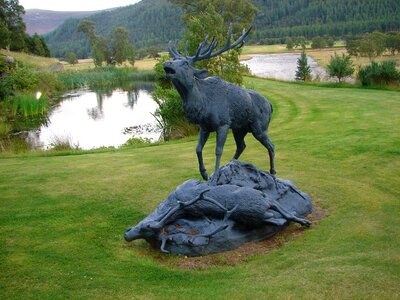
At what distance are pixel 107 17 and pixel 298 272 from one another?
19969 cm

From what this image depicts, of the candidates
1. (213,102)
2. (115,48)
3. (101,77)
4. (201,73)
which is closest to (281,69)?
(101,77)

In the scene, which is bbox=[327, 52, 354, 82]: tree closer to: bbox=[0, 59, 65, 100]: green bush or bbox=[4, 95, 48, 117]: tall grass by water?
bbox=[4, 95, 48, 117]: tall grass by water

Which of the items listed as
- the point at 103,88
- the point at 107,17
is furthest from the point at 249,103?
the point at 107,17

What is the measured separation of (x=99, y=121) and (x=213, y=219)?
20.7 metres

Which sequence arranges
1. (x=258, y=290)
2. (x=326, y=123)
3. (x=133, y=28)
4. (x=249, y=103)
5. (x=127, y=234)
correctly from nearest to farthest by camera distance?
1. (x=258, y=290)
2. (x=127, y=234)
3. (x=249, y=103)
4. (x=326, y=123)
5. (x=133, y=28)

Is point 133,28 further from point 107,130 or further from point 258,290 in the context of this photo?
point 258,290

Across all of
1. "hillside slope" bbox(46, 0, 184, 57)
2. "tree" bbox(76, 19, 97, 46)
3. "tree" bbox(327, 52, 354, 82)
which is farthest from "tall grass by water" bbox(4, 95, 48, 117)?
"hillside slope" bbox(46, 0, 184, 57)

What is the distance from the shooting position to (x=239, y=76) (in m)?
19.5

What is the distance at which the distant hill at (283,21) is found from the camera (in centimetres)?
10275

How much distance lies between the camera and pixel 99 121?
25953 millimetres

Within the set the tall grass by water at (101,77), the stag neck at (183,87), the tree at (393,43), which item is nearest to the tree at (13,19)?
the tall grass by water at (101,77)

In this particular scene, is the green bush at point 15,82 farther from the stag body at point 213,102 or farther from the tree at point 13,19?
Answer: the stag body at point 213,102

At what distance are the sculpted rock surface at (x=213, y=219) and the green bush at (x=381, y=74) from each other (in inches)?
792

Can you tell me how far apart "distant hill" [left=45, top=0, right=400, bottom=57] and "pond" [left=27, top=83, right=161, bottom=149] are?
62258mm
